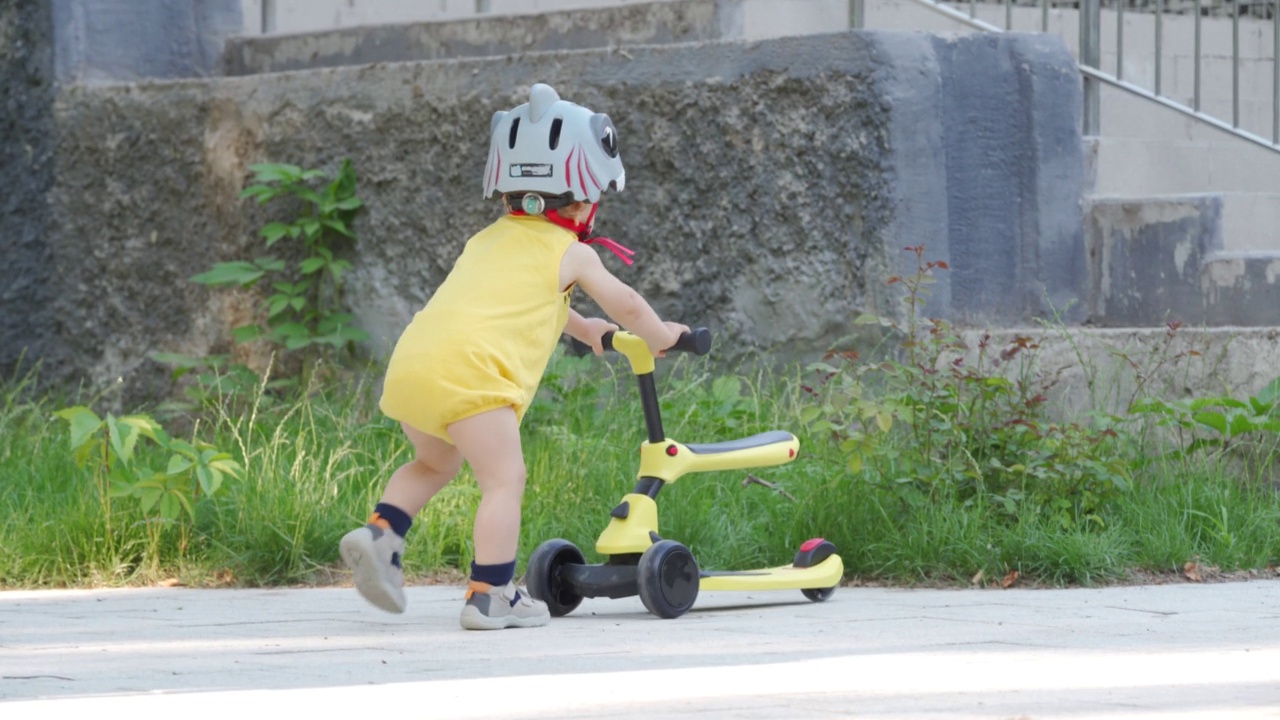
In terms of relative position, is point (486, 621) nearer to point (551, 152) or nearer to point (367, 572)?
point (367, 572)

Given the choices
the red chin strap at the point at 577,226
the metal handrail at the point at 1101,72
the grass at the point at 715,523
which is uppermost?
the metal handrail at the point at 1101,72

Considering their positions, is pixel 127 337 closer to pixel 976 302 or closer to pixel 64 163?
pixel 64 163

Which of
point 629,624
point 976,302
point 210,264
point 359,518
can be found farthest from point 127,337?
point 629,624

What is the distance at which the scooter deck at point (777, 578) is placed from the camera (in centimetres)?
396

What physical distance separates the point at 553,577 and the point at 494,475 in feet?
1.17

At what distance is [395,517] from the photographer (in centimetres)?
387

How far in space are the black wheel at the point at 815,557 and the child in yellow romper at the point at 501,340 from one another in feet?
2.07

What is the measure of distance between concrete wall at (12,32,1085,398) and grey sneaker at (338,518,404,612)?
2.33m

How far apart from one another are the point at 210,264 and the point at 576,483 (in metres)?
2.55

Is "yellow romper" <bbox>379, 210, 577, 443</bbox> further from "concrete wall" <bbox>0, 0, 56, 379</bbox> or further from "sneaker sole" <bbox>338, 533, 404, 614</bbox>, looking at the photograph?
"concrete wall" <bbox>0, 0, 56, 379</bbox>

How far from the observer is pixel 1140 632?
11.3ft

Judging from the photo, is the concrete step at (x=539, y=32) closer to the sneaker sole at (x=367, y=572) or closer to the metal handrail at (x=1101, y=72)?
the metal handrail at (x=1101, y=72)

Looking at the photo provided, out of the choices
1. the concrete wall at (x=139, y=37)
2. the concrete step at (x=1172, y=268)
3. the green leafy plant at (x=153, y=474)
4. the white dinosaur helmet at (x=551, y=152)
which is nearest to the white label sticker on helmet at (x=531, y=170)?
the white dinosaur helmet at (x=551, y=152)

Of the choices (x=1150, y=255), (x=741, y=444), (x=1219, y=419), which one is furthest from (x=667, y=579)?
(x=1150, y=255)
